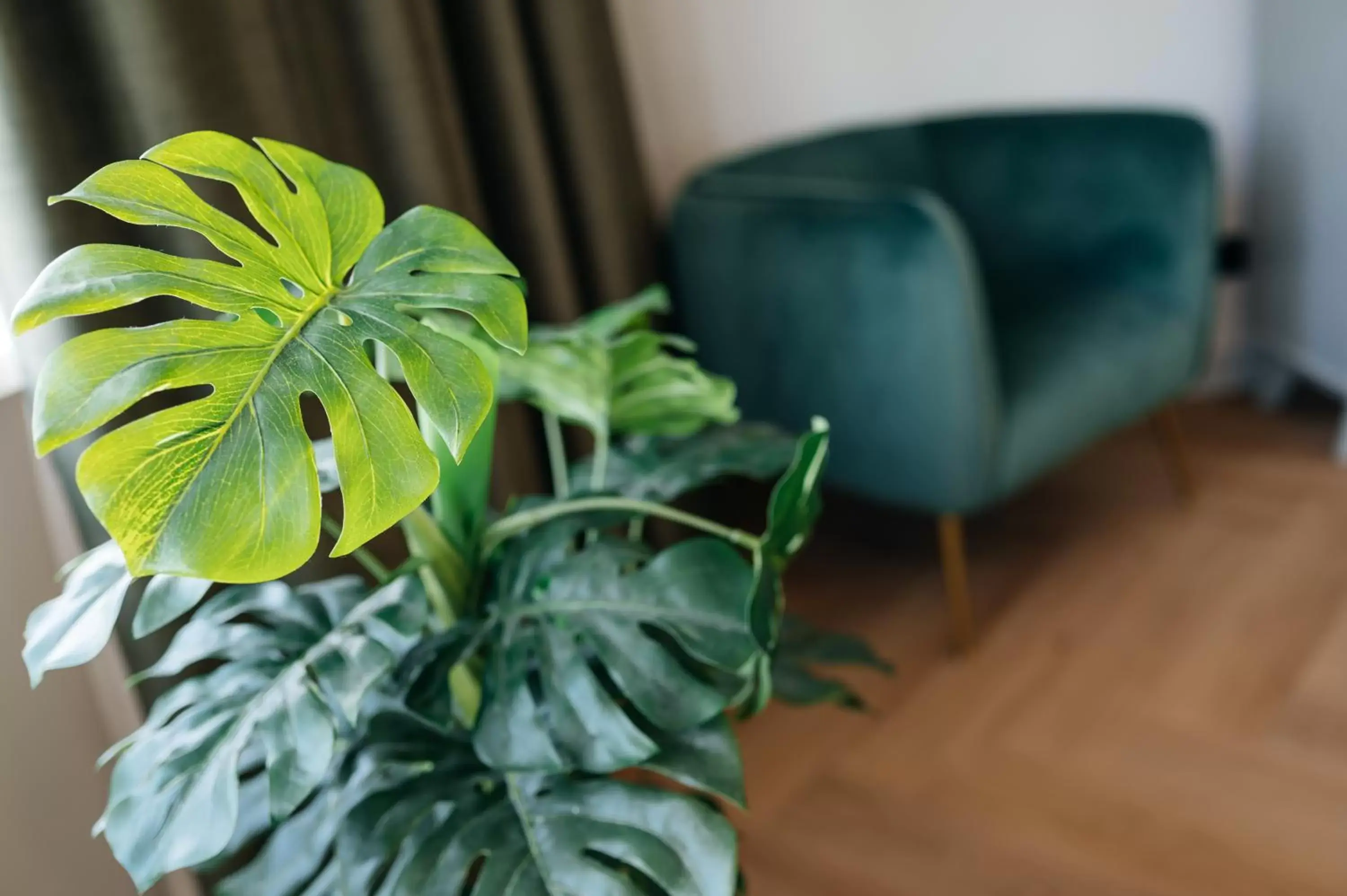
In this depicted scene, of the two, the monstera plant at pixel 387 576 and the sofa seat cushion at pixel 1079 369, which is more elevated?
the monstera plant at pixel 387 576

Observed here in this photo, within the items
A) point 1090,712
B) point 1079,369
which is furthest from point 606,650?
point 1079,369

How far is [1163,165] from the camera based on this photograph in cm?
178

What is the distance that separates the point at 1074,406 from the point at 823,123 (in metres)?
0.82

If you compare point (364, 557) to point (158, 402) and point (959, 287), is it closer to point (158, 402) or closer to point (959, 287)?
point (158, 402)

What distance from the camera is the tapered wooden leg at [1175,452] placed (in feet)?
6.48

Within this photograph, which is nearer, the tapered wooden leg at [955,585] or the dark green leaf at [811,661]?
the dark green leaf at [811,661]

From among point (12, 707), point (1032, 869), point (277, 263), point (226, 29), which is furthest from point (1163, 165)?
point (12, 707)

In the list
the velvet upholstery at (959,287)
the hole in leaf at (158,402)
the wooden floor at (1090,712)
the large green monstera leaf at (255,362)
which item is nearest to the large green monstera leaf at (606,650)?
the large green monstera leaf at (255,362)

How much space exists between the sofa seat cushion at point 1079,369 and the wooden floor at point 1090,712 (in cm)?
25

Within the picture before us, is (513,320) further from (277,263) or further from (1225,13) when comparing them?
(1225,13)

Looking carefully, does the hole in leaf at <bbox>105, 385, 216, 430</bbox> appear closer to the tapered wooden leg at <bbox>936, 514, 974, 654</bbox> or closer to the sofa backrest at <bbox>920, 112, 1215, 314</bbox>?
the tapered wooden leg at <bbox>936, 514, 974, 654</bbox>

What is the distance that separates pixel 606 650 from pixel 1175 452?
5.12ft

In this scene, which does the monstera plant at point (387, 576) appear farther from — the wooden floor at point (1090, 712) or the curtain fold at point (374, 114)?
the wooden floor at point (1090, 712)

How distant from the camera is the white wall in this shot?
2.06 meters
